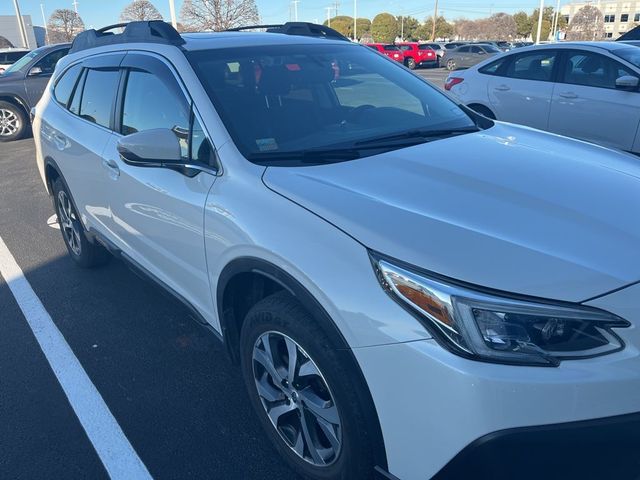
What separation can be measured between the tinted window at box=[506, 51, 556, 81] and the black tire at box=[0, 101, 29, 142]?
373 inches

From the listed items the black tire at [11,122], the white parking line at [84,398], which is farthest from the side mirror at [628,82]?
the black tire at [11,122]

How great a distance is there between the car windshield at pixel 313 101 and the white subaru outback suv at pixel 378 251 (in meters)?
0.01

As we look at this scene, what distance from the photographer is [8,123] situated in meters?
11.4

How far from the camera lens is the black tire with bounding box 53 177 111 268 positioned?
4397 mm

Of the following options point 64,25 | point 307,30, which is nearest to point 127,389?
point 307,30

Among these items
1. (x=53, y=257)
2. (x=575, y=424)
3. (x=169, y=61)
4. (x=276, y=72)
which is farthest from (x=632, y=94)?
(x=53, y=257)

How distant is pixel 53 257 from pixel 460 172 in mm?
4005

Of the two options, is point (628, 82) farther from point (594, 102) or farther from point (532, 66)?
point (532, 66)

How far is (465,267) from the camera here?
5.45ft

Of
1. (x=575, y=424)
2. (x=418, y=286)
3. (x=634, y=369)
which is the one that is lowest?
(x=575, y=424)

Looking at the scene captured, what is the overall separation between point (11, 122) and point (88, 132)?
9.15 meters

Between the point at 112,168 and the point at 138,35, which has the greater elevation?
the point at 138,35

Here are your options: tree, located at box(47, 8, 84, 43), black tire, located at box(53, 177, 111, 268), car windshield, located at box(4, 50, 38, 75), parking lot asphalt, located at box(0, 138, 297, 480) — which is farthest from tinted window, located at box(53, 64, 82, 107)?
tree, located at box(47, 8, 84, 43)

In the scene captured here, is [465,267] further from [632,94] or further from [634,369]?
[632,94]
